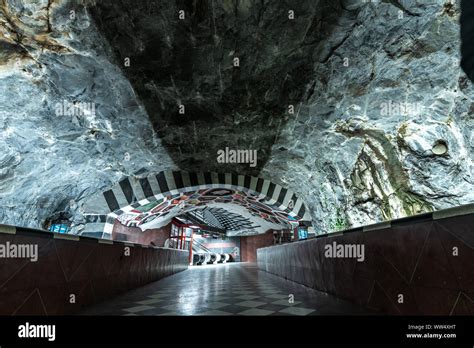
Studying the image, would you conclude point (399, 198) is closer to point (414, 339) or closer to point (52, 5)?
point (414, 339)

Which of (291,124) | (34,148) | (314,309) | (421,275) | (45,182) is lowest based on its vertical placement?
(314,309)

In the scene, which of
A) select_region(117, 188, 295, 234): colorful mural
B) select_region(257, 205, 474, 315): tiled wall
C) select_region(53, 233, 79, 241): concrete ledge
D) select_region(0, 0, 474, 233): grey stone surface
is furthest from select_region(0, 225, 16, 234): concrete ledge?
select_region(117, 188, 295, 234): colorful mural

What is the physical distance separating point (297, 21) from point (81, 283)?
4.67m

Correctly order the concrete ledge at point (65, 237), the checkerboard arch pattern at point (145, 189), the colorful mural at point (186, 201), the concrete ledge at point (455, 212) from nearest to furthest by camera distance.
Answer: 1. the concrete ledge at point (455, 212)
2. the concrete ledge at point (65, 237)
3. the checkerboard arch pattern at point (145, 189)
4. the colorful mural at point (186, 201)

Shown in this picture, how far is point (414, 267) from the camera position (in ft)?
6.27

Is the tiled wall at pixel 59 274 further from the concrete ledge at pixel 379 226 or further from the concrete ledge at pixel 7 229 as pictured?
the concrete ledge at pixel 379 226

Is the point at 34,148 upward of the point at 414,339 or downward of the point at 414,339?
upward

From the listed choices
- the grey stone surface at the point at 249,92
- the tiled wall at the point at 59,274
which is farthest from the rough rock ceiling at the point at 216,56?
the tiled wall at the point at 59,274

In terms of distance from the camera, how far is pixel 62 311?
2.35m

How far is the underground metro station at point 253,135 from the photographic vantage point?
217cm

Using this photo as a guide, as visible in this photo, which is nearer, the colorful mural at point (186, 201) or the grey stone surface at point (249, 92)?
the grey stone surface at point (249, 92)

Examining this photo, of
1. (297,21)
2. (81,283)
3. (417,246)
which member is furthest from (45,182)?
(417,246)

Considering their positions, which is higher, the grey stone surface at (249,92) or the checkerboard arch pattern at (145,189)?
the grey stone surface at (249,92)

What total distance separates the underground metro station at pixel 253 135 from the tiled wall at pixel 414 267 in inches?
0.5
